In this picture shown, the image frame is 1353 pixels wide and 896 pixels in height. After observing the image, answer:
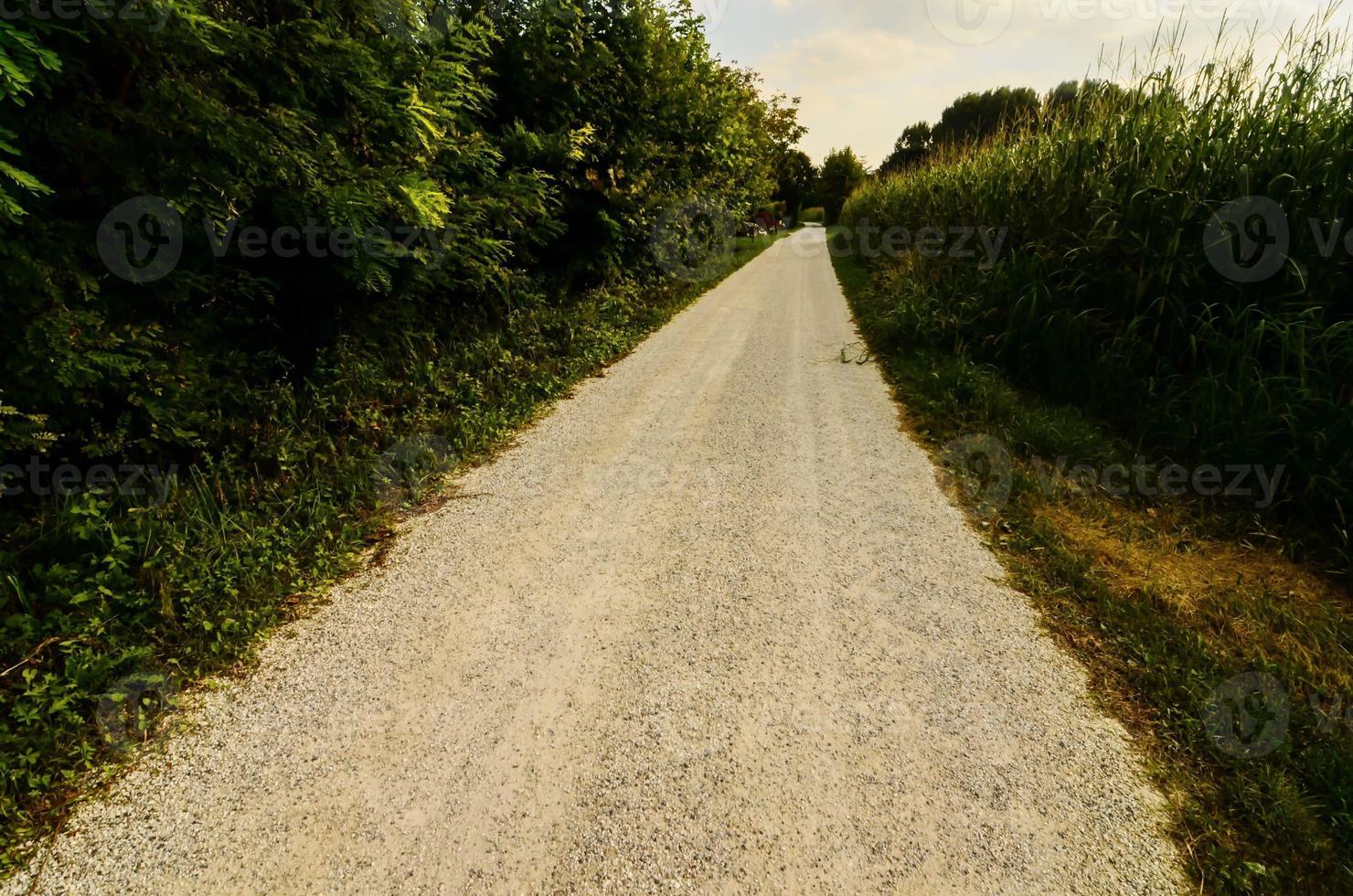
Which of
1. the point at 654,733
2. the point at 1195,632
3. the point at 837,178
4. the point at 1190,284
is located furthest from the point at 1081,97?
the point at 837,178

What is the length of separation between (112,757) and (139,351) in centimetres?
223

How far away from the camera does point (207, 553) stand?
300 cm

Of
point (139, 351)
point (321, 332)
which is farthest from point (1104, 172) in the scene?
point (139, 351)

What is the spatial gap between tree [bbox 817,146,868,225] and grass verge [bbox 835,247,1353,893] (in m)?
52.8

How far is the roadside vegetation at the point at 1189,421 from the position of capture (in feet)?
6.86

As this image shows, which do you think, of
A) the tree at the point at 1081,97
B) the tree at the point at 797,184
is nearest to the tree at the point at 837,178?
the tree at the point at 797,184

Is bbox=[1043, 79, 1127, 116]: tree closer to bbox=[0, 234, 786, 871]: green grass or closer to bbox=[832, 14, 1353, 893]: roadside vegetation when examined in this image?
bbox=[832, 14, 1353, 893]: roadside vegetation

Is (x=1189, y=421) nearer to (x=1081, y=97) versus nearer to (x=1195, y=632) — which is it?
(x=1195, y=632)

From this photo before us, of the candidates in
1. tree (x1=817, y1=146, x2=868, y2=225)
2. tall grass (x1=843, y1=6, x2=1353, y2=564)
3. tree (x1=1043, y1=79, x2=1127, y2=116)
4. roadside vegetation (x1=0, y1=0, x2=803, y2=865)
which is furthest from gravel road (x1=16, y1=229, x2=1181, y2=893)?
tree (x1=817, y1=146, x2=868, y2=225)

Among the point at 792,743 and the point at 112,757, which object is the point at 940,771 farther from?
the point at 112,757

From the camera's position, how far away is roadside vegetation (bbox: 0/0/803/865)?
2525mm

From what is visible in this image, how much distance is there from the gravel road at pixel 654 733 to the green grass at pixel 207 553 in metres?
0.22

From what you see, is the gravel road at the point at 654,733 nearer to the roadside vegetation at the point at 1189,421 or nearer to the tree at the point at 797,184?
the roadside vegetation at the point at 1189,421

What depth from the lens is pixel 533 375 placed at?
6.32 metres
